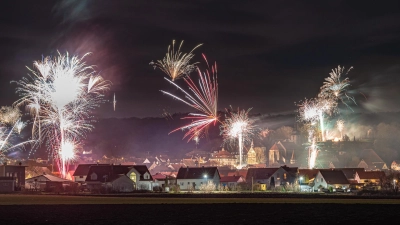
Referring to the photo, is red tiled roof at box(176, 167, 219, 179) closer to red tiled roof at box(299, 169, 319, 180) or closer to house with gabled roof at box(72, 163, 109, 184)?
red tiled roof at box(299, 169, 319, 180)

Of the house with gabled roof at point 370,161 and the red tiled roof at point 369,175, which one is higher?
the house with gabled roof at point 370,161

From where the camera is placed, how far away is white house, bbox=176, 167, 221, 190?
115750mm

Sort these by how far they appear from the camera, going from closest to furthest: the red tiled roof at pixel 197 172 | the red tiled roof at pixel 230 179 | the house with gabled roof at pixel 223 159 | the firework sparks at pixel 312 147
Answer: the red tiled roof at pixel 197 172 → the red tiled roof at pixel 230 179 → the firework sparks at pixel 312 147 → the house with gabled roof at pixel 223 159

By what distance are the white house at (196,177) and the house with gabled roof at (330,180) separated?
64.8ft

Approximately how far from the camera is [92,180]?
10500 centimetres

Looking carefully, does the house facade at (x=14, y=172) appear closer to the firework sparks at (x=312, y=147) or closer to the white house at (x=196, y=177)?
the white house at (x=196, y=177)

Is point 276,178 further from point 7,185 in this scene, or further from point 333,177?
point 7,185

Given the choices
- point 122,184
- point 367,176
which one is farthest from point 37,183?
point 367,176

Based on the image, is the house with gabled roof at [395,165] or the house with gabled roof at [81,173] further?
the house with gabled roof at [395,165]

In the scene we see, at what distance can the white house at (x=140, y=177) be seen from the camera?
355ft

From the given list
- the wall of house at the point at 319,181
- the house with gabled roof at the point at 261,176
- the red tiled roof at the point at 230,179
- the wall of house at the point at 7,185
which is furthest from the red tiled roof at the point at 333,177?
the wall of house at the point at 7,185
